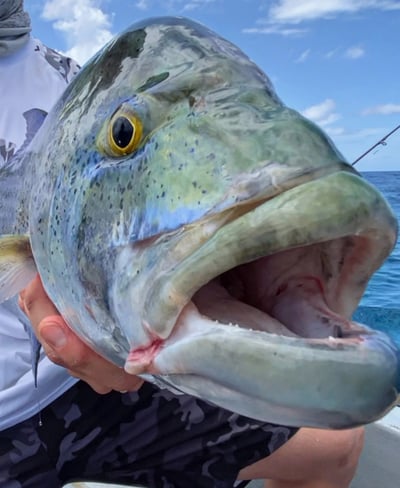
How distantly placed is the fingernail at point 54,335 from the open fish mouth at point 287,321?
45cm

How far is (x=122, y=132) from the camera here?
1283 millimetres

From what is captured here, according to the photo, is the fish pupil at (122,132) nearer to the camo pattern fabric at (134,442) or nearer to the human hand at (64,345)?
the human hand at (64,345)

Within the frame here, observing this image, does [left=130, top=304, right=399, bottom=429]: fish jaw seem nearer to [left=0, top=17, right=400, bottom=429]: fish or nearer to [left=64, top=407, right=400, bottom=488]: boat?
[left=0, top=17, right=400, bottom=429]: fish

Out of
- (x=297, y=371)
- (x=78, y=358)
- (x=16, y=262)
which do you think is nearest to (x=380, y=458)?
(x=78, y=358)

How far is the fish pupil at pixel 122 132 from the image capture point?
1.26 m

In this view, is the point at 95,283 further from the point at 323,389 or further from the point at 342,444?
the point at 342,444

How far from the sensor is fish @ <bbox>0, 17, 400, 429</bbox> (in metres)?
0.95

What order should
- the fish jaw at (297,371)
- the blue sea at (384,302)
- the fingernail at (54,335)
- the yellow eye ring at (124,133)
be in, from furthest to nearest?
the blue sea at (384,302), the fingernail at (54,335), the yellow eye ring at (124,133), the fish jaw at (297,371)

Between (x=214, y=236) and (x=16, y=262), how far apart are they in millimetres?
767

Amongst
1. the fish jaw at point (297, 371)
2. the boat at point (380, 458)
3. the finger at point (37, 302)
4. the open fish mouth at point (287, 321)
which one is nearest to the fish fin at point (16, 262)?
the finger at point (37, 302)

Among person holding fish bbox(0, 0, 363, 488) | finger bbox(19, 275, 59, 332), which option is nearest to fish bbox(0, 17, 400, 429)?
finger bbox(19, 275, 59, 332)

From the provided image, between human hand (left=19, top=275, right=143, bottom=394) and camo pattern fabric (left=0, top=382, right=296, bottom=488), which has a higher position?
human hand (left=19, top=275, right=143, bottom=394)

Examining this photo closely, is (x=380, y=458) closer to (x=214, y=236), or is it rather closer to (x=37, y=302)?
(x=37, y=302)

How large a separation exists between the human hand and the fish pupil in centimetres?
45
